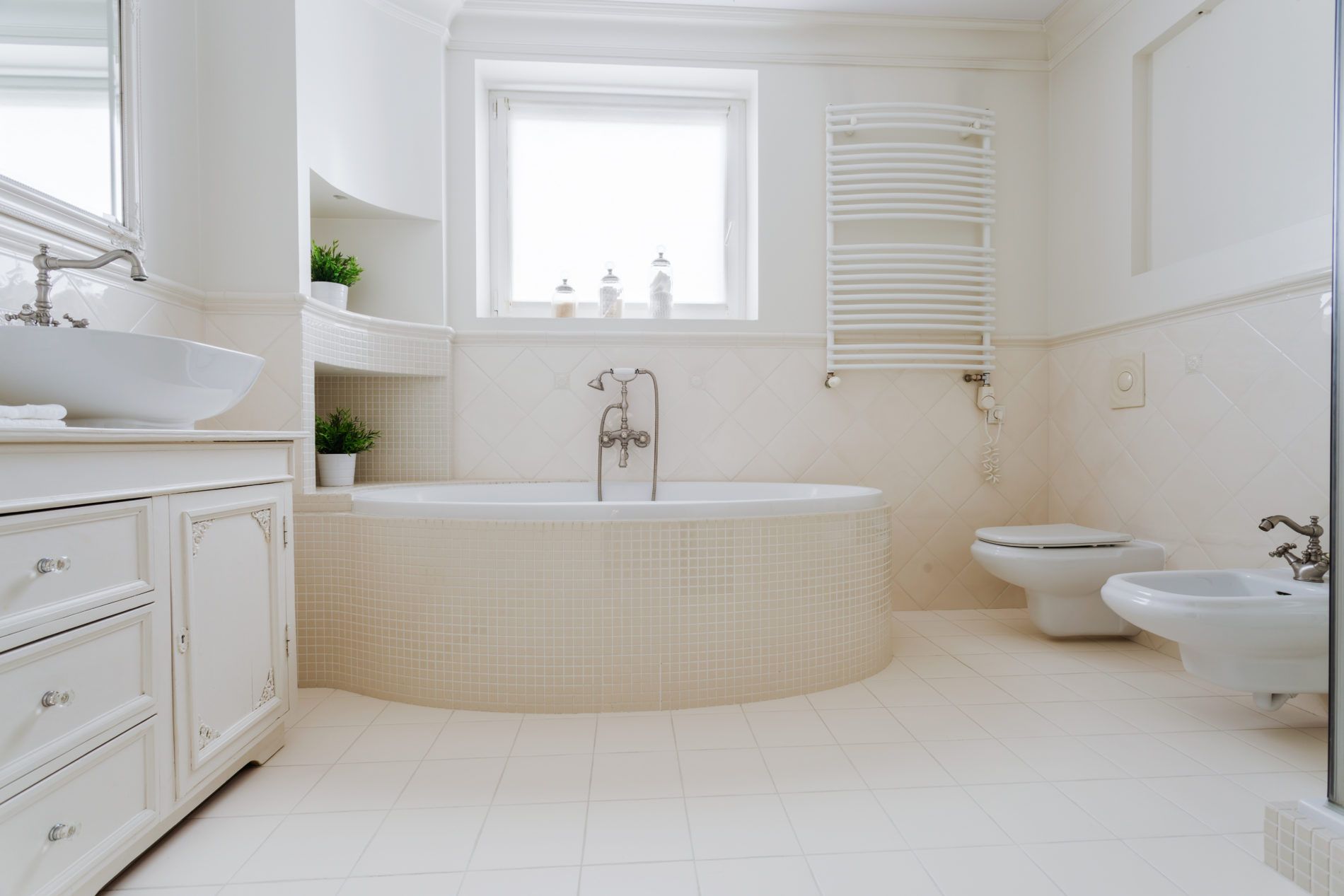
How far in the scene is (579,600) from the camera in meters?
1.88

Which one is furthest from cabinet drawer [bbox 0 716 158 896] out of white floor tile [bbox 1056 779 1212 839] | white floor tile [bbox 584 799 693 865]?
white floor tile [bbox 1056 779 1212 839]

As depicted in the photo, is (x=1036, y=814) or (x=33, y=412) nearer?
(x=33, y=412)

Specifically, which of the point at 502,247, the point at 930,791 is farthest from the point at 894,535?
the point at 502,247

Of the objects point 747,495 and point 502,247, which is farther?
point 502,247

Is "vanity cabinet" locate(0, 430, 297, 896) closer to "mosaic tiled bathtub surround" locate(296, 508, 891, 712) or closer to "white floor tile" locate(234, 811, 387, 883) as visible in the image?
"white floor tile" locate(234, 811, 387, 883)

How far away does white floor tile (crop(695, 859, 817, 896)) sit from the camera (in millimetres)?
1149

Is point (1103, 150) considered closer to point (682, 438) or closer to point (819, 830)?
point (682, 438)

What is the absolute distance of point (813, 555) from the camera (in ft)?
6.68

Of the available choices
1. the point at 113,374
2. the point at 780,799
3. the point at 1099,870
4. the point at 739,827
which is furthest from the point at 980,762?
the point at 113,374

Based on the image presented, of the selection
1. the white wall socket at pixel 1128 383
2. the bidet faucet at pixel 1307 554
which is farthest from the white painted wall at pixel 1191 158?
the bidet faucet at pixel 1307 554

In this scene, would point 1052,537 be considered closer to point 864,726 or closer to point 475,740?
point 864,726

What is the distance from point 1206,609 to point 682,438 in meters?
1.83

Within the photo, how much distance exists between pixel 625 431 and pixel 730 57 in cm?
164

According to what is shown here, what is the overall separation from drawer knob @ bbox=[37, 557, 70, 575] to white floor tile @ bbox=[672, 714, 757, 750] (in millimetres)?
1259
